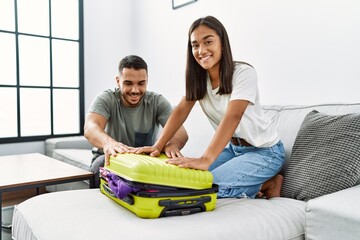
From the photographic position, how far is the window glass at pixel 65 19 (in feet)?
11.3

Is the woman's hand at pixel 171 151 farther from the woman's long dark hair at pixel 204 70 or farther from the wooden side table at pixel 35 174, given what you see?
the wooden side table at pixel 35 174

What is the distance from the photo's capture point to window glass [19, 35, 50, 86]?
3.27 metres

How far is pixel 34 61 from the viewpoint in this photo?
3.35 metres

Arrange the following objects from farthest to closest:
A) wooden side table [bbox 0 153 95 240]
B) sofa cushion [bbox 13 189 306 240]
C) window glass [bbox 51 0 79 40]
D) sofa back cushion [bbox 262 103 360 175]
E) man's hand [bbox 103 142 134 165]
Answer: window glass [bbox 51 0 79 40] → sofa back cushion [bbox 262 103 360 175] → wooden side table [bbox 0 153 95 240] → man's hand [bbox 103 142 134 165] → sofa cushion [bbox 13 189 306 240]

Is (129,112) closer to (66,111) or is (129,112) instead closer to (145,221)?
(145,221)

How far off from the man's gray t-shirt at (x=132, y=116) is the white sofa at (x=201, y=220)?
2.01 feet

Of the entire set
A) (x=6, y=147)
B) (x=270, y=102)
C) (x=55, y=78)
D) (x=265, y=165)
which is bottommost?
(x=6, y=147)

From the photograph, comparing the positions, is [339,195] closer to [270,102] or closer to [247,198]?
[247,198]

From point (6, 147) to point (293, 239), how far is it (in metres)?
3.01

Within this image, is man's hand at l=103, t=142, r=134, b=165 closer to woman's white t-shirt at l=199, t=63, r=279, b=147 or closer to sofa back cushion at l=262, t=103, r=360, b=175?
woman's white t-shirt at l=199, t=63, r=279, b=147

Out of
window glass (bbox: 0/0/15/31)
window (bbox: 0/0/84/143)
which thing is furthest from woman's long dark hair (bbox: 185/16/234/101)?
window glass (bbox: 0/0/15/31)

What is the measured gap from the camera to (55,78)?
3482mm

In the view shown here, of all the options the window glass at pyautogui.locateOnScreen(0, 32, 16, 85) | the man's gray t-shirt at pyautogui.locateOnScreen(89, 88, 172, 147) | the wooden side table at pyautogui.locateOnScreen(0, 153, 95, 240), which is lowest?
the wooden side table at pyautogui.locateOnScreen(0, 153, 95, 240)

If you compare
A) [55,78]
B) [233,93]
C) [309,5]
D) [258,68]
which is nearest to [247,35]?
[258,68]
